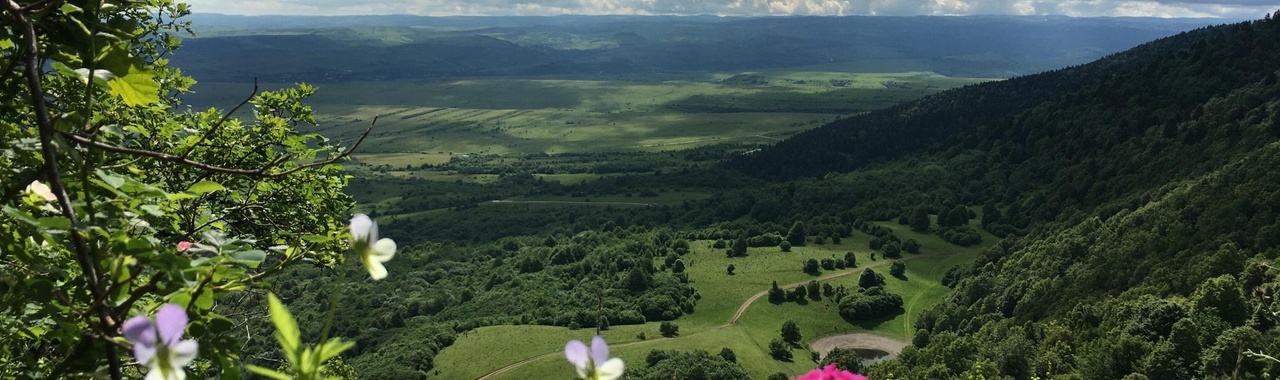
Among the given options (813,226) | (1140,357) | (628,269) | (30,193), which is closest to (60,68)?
(30,193)

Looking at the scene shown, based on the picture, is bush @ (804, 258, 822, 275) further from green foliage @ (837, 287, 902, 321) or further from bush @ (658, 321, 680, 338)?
bush @ (658, 321, 680, 338)

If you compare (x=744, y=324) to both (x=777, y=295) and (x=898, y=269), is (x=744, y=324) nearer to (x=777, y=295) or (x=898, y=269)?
(x=777, y=295)

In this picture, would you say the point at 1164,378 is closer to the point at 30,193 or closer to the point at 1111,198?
the point at 30,193

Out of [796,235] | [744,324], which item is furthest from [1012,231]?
[744,324]

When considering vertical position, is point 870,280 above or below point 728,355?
above

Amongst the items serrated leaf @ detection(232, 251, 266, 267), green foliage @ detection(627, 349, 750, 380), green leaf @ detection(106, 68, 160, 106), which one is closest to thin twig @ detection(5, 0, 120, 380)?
serrated leaf @ detection(232, 251, 266, 267)
